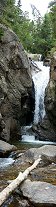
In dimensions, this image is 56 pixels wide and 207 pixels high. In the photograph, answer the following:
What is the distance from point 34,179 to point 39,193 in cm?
249

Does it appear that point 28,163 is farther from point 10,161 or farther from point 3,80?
point 3,80

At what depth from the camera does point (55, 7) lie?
46062mm

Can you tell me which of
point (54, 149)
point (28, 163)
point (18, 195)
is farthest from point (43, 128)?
point (18, 195)

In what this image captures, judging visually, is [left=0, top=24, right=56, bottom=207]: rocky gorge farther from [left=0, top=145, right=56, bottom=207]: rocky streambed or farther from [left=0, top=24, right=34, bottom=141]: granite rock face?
[left=0, top=145, right=56, bottom=207]: rocky streambed


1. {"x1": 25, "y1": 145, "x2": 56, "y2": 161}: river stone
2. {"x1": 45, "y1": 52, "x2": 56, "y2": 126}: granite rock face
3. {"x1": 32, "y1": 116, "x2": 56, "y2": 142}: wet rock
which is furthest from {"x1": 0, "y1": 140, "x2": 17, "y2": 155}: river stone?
{"x1": 45, "y1": 52, "x2": 56, "y2": 126}: granite rock face

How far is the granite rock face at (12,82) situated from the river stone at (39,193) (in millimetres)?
14111

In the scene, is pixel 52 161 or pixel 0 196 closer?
pixel 0 196

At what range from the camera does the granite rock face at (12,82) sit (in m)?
26.4

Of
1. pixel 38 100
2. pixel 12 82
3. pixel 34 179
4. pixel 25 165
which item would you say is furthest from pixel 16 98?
pixel 34 179

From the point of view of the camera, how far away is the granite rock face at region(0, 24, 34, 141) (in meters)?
26.4

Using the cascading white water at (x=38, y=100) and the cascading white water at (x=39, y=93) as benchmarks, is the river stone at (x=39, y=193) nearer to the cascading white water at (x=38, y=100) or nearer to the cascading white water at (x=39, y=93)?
the cascading white water at (x=38, y=100)

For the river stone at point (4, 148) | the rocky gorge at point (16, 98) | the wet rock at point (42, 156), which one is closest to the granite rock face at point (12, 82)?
the rocky gorge at point (16, 98)

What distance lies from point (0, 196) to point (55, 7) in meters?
39.5

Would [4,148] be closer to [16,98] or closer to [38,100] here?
[16,98]
